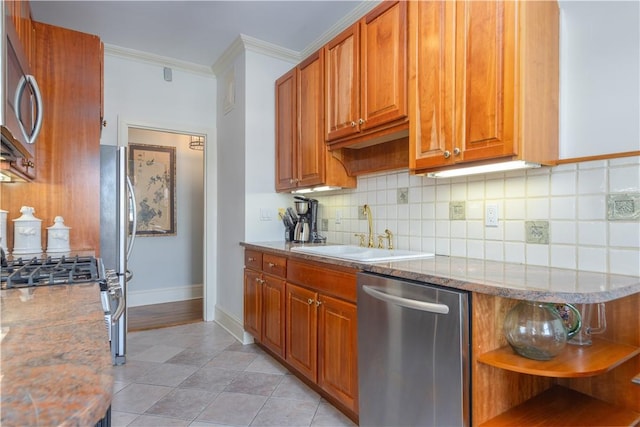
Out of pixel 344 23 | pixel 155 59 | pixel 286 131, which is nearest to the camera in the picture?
pixel 344 23

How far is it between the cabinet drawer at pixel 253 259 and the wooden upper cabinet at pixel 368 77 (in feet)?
3.56

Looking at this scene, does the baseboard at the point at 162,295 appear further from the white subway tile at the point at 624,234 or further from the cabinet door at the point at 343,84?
the white subway tile at the point at 624,234

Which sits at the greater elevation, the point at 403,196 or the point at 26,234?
the point at 403,196

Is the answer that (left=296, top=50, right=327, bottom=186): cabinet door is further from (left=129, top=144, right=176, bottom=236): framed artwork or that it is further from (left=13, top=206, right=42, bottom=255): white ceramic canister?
(left=129, top=144, right=176, bottom=236): framed artwork

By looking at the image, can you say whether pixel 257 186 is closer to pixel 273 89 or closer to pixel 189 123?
pixel 273 89

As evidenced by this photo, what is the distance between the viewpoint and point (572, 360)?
1266mm

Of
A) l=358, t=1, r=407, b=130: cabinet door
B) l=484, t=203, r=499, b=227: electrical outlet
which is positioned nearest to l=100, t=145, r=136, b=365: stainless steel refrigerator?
l=358, t=1, r=407, b=130: cabinet door

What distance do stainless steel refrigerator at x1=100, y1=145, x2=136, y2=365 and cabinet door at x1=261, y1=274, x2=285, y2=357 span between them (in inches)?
42.0

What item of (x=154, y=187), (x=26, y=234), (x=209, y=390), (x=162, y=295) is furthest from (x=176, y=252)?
(x=209, y=390)

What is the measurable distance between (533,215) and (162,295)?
4.35 meters

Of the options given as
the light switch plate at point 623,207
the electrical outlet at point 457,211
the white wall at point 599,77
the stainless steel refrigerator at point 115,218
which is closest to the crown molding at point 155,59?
the stainless steel refrigerator at point 115,218

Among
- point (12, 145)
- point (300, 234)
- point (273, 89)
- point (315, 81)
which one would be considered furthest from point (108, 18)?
point (300, 234)

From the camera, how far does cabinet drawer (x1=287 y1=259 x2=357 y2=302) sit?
1871 millimetres

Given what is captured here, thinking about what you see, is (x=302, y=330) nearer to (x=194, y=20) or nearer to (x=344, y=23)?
(x=344, y=23)
